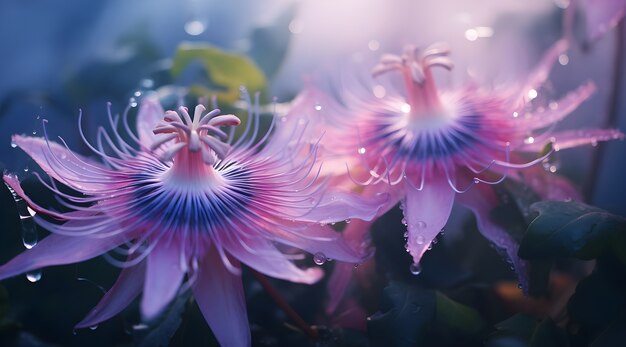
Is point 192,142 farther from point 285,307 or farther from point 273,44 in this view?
point 273,44

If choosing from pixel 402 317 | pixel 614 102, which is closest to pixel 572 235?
pixel 402 317

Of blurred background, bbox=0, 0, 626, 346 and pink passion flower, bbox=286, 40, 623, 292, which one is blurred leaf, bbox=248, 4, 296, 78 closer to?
blurred background, bbox=0, 0, 626, 346

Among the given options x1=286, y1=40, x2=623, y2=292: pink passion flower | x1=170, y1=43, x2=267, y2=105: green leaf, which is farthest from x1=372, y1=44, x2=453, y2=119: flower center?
x1=170, y1=43, x2=267, y2=105: green leaf

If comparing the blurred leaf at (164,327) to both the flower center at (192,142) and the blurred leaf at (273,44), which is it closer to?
the flower center at (192,142)

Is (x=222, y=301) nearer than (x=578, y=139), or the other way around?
(x=222, y=301)

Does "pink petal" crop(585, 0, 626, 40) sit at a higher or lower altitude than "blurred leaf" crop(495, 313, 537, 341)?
higher

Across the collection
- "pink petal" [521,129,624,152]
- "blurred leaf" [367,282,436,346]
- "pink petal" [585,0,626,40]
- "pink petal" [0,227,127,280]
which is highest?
"pink petal" [585,0,626,40]
